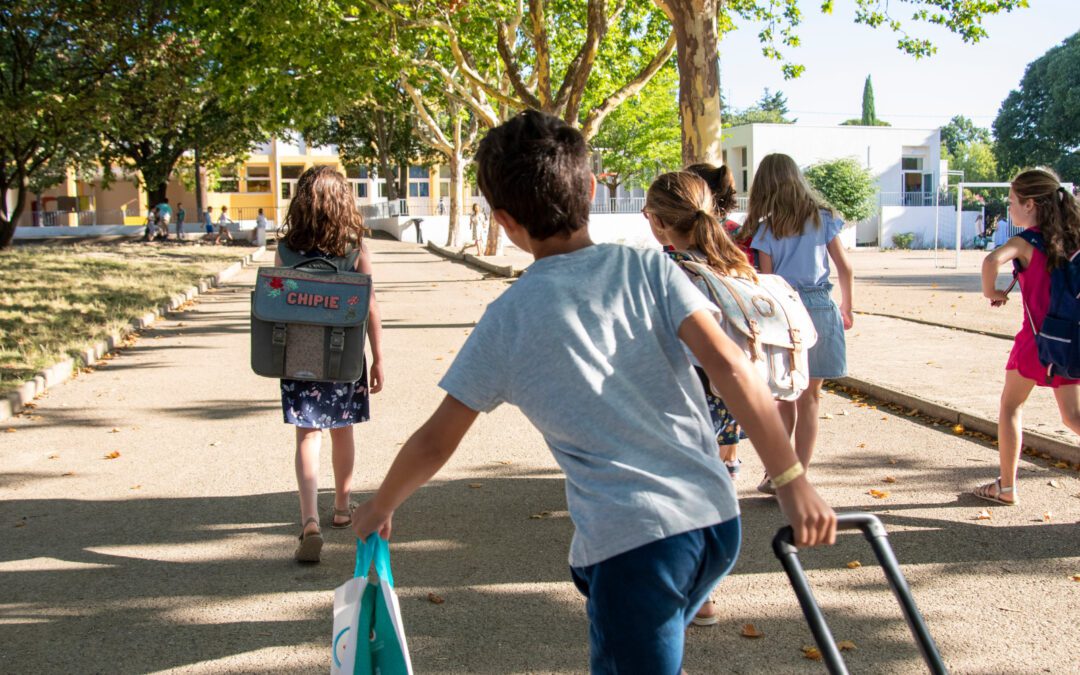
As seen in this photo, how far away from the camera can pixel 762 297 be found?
408cm

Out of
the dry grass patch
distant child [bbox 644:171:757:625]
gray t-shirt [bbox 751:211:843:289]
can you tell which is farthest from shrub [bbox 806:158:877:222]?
distant child [bbox 644:171:757:625]

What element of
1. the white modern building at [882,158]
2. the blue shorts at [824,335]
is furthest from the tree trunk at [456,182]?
the blue shorts at [824,335]

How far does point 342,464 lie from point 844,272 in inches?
113

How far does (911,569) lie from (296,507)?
324 cm

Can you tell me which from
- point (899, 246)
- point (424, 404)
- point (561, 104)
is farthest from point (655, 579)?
point (899, 246)

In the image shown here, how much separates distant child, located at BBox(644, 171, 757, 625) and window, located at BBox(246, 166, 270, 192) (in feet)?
250

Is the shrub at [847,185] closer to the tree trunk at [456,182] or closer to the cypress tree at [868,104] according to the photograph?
the tree trunk at [456,182]

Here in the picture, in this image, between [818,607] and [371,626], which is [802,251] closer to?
[371,626]

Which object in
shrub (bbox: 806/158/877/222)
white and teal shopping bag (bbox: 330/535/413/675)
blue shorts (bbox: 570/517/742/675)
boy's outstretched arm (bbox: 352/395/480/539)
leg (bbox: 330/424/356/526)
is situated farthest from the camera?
shrub (bbox: 806/158/877/222)

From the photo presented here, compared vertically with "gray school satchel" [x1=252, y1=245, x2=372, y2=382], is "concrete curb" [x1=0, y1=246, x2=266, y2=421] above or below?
below

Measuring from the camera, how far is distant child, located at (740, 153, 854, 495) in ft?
17.9

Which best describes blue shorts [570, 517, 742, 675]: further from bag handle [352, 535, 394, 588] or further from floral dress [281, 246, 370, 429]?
floral dress [281, 246, 370, 429]

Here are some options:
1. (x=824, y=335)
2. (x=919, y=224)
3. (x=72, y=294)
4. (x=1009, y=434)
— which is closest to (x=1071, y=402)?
(x=1009, y=434)

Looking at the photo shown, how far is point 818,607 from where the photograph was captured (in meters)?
1.99
